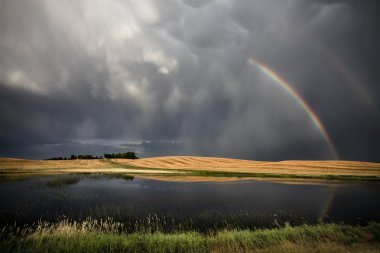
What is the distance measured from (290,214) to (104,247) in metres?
15.1

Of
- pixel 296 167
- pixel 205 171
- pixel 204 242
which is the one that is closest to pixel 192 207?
pixel 204 242

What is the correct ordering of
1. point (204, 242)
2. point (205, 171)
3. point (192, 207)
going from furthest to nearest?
point (205, 171) → point (192, 207) → point (204, 242)

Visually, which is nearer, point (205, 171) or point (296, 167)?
point (205, 171)

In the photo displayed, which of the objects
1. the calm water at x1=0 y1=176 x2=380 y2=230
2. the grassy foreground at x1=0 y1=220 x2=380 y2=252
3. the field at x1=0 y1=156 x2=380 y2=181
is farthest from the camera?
the field at x1=0 y1=156 x2=380 y2=181

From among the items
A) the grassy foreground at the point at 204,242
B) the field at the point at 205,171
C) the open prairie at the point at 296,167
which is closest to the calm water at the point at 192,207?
the grassy foreground at the point at 204,242

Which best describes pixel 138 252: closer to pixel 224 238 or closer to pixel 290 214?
pixel 224 238

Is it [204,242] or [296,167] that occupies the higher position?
[296,167]

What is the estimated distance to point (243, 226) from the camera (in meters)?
16.7

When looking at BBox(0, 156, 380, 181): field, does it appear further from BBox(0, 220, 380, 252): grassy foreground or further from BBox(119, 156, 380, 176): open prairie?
BBox(0, 220, 380, 252): grassy foreground

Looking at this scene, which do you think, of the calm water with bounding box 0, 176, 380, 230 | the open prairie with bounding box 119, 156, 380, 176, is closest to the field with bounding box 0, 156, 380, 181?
the open prairie with bounding box 119, 156, 380, 176

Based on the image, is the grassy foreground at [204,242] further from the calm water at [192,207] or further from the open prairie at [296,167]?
the open prairie at [296,167]

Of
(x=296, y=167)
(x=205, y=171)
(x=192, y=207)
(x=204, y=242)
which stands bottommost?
(x=204, y=242)

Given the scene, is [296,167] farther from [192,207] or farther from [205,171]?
[192,207]

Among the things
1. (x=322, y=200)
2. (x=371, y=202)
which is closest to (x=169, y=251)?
(x=322, y=200)
